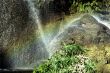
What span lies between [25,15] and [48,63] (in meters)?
9.12

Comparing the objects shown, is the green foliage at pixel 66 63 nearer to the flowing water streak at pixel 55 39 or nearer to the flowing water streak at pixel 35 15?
the flowing water streak at pixel 55 39

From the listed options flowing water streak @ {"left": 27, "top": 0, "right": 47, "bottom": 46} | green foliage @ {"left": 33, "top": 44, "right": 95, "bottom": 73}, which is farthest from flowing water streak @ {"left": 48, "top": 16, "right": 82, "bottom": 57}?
green foliage @ {"left": 33, "top": 44, "right": 95, "bottom": 73}

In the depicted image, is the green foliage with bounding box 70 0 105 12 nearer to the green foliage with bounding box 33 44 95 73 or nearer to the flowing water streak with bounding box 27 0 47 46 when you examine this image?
the flowing water streak with bounding box 27 0 47 46

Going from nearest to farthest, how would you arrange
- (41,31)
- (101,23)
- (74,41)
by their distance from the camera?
(74,41) → (101,23) → (41,31)

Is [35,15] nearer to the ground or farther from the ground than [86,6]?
nearer to the ground

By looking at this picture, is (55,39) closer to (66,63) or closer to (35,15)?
(35,15)

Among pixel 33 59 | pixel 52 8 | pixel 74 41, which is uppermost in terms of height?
pixel 52 8

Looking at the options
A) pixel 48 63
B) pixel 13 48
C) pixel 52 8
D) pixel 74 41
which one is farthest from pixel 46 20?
pixel 48 63

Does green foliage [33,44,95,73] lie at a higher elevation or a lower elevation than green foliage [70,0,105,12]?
lower

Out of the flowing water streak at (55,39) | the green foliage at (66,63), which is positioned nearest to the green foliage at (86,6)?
the flowing water streak at (55,39)

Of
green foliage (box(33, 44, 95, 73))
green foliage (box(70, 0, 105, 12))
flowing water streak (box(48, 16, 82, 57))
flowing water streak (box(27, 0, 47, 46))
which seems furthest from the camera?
green foliage (box(70, 0, 105, 12))

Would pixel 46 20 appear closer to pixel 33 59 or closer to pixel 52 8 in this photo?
pixel 52 8

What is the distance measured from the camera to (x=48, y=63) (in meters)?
9.12

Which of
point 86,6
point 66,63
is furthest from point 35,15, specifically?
point 66,63
